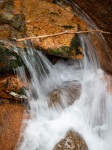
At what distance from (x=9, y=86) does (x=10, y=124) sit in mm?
706

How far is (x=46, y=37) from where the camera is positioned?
5070 millimetres

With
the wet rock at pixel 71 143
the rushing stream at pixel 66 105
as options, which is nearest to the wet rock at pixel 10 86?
the rushing stream at pixel 66 105

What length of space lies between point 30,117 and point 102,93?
6.43 feet

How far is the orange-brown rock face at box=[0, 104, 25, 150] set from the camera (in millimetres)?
4305

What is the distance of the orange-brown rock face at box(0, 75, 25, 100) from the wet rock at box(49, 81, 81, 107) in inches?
28.9

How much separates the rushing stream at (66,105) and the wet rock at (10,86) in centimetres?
17

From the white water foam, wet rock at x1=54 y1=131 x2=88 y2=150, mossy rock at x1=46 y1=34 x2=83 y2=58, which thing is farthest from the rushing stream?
mossy rock at x1=46 y1=34 x2=83 y2=58

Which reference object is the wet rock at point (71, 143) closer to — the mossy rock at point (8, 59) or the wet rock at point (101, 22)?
the mossy rock at point (8, 59)

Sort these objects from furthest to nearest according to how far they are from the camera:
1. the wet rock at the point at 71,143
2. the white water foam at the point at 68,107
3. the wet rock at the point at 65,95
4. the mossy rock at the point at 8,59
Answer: the wet rock at the point at 65,95, the white water foam at the point at 68,107, the mossy rock at the point at 8,59, the wet rock at the point at 71,143

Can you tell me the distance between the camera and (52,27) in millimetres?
5316

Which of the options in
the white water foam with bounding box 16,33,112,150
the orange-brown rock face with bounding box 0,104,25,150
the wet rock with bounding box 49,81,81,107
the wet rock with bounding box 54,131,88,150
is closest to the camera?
the orange-brown rock face with bounding box 0,104,25,150

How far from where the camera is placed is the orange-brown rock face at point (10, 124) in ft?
14.1

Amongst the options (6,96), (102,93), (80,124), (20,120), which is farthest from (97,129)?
→ (6,96)

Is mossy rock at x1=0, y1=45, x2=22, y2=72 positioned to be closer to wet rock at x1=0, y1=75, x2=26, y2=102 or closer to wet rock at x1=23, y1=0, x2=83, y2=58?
wet rock at x1=0, y1=75, x2=26, y2=102
